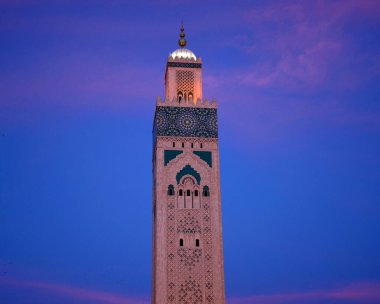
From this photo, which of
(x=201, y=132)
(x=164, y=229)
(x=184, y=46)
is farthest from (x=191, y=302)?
(x=184, y=46)

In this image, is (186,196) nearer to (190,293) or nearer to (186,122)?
(186,122)

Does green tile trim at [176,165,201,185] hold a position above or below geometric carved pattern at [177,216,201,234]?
above

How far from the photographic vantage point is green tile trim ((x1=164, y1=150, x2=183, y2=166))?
64.5 ft

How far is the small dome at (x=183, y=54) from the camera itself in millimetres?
21627

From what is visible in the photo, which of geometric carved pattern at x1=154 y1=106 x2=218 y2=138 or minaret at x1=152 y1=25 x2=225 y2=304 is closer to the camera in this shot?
minaret at x1=152 y1=25 x2=225 y2=304

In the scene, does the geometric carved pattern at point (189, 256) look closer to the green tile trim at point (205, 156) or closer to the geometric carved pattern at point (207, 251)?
the geometric carved pattern at point (207, 251)

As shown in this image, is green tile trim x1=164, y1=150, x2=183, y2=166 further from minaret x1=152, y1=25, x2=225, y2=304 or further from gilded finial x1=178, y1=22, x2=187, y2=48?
gilded finial x1=178, y1=22, x2=187, y2=48

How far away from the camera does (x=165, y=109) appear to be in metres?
20.2

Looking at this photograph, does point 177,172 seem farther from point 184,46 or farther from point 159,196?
point 184,46

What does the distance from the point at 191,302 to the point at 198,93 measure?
777cm

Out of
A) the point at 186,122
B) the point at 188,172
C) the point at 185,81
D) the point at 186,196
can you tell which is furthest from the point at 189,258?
the point at 185,81

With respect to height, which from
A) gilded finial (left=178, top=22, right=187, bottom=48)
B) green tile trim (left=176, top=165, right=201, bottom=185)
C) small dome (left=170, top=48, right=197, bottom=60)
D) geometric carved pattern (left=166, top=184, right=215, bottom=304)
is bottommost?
geometric carved pattern (left=166, top=184, right=215, bottom=304)

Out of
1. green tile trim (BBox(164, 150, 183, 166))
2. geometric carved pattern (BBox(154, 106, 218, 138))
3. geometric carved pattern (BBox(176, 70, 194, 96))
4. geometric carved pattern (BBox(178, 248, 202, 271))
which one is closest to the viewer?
geometric carved pattern (BBox(178, 248, 202, 271))

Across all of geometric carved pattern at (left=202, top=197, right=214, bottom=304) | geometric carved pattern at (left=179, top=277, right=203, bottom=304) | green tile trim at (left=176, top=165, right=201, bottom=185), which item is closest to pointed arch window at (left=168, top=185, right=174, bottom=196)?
green tile trim at (left=176, top=165, right=201, bottom=185)
